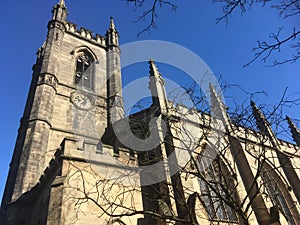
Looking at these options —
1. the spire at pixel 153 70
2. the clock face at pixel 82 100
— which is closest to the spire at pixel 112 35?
the clock face at pixel 82 100

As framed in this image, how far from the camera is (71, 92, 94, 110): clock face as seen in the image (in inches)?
686

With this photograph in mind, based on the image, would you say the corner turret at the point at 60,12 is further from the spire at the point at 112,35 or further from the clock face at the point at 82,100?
the clock face at the point at 82,100

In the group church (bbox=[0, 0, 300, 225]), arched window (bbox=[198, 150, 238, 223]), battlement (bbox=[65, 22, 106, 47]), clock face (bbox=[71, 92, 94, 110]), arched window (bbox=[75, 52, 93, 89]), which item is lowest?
arched window (bbox=[198, 150, 238, 223])

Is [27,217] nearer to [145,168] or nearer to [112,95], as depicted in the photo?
[145,168]

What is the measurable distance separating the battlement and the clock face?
7.99 m

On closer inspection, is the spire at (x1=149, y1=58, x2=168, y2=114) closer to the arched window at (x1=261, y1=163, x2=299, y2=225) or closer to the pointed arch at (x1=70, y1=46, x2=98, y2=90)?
the arched window at (x1=261, y1=163, x2=299, y2=225)

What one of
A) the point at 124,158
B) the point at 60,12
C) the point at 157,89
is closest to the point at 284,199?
the point at 157,89

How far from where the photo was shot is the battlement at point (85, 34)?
928 inches

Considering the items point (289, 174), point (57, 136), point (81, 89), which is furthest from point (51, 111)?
point (289, 174)

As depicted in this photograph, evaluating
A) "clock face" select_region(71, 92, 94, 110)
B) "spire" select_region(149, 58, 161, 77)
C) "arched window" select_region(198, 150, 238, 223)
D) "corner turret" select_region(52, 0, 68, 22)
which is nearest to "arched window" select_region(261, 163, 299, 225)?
"arched window" select_region(198, 150, 238, 223)

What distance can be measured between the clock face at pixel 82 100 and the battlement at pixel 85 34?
799cm

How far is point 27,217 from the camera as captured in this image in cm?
990

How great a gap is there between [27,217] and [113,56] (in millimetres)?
16128

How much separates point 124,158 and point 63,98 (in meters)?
9.29
